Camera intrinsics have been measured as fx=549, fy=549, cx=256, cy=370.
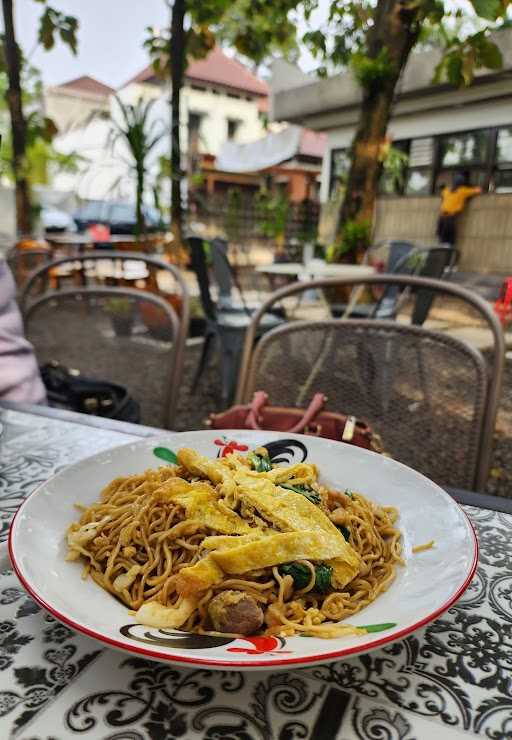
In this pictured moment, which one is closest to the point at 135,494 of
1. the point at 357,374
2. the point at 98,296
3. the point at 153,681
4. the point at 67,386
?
the point at 153,681

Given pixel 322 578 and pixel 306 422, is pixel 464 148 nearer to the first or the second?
pixel 306 422

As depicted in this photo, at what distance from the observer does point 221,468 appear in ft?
1.91

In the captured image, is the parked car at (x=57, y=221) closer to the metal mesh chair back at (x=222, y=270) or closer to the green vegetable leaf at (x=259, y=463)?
the metal mesh chair back at (x=222, y=270)

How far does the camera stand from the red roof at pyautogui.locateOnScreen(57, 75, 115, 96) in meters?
5.12

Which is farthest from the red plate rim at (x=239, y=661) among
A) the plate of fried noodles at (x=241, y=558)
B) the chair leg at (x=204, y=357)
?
the chair leg at (x=204, y=357)

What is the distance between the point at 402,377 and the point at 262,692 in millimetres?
893

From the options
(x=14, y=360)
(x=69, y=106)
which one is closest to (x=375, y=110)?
(x=14, y=360)

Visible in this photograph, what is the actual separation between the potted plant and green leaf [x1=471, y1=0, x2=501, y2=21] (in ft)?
6.13

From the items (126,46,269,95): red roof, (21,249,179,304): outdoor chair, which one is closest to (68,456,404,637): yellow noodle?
(21,249,179,304): outdoor chair

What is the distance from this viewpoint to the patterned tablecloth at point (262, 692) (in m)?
0.39

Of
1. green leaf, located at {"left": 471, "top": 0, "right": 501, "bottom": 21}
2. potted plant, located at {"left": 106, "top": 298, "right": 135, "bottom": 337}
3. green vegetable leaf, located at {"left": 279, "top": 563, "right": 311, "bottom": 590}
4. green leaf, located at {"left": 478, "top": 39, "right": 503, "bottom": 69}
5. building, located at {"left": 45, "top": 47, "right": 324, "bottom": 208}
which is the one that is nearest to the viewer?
green vegetable leaf, located at {"left": 279, "top": 563, "right": 311, "bottom": 590}

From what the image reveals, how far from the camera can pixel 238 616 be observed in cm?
43

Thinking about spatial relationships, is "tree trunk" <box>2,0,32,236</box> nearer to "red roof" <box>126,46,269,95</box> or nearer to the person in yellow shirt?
"red roof" <box>126,46,269,95</box>

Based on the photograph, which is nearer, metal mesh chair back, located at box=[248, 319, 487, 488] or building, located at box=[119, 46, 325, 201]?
metal mesh chair back, located at box=[248, 319, 487, 488]
